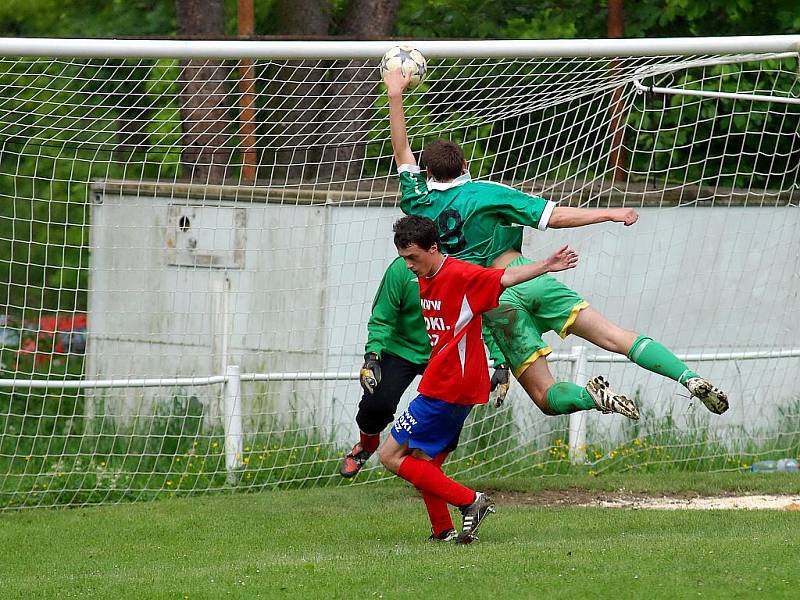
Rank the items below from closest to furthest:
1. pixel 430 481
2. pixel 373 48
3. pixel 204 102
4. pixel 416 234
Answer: pixel 416 234
pixel 430 481
pixel 373 48
pixel 204 102

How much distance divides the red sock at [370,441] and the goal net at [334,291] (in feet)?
4.04

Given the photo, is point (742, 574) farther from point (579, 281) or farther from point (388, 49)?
point (579, 281)

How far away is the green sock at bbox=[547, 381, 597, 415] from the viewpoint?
6492 mm

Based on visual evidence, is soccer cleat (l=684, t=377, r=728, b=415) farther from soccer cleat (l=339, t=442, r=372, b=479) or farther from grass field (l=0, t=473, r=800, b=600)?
soccer cleat (l=339, t=442, r=372, b=479)

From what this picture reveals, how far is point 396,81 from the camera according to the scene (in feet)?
23.3

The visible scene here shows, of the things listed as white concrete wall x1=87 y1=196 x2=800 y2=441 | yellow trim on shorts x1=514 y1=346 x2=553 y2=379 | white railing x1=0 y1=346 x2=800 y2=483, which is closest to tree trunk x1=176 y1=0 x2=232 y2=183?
white concrete wall x1=87 y1=196 x2=800 y2=441

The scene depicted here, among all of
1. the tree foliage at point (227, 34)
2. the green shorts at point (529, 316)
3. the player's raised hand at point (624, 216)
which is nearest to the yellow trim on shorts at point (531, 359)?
the green shorts at point (529, 316)

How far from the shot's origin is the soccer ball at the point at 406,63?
7.18m

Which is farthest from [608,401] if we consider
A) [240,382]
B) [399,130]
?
[240,382]

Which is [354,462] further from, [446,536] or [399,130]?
[399,130]

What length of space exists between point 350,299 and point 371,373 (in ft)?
11.1

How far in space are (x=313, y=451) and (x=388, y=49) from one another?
3726 mm

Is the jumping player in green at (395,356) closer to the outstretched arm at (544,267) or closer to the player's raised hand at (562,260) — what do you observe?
the outstretched arm at (544,267)

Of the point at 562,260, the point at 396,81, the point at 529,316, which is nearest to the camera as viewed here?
the point at 562,260
